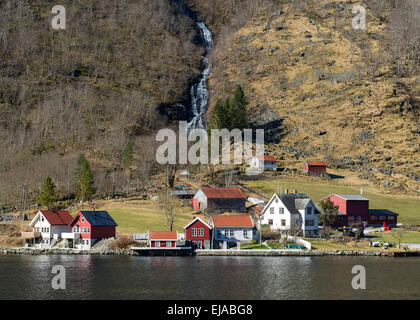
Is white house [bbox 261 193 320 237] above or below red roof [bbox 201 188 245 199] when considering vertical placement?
below

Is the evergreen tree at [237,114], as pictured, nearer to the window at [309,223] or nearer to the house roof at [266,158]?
the house roof at [266,158]

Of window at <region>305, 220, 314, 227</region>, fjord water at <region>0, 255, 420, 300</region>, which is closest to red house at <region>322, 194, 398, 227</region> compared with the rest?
window at <region>305, 220, 314, 227</region>

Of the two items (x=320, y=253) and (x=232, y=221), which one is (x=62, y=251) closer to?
(x=232, y=221)

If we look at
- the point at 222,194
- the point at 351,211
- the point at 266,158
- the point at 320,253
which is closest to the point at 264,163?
the point at 266,158

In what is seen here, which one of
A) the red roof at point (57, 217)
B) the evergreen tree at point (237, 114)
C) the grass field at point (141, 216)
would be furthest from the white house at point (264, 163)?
the red roof at point (57, 217)

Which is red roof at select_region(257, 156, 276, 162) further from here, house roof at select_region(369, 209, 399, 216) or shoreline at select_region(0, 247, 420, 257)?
shoreline at select_region(0, 247, 420, 257)

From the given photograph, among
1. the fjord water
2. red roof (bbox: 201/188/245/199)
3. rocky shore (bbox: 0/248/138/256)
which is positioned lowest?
the fjord water
